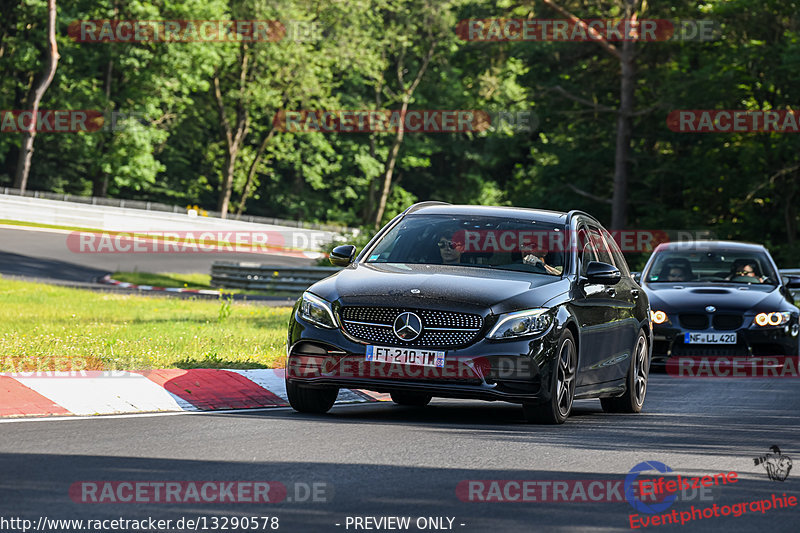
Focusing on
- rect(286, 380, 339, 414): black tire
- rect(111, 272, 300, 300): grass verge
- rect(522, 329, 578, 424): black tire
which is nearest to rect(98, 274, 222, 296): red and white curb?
rect(111, 272, 300, 300): grass verge

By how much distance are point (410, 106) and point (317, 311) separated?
73560mm

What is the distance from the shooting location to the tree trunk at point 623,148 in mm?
45062

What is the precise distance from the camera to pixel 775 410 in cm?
1248

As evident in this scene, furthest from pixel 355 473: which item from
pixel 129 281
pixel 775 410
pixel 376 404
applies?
pixel 129 281

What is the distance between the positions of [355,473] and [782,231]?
40.1 m

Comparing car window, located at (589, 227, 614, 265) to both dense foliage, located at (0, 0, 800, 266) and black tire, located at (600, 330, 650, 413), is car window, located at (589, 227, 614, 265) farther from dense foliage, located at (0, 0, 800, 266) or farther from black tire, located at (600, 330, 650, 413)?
dense foliage, located at (0, 0, 800, 266)

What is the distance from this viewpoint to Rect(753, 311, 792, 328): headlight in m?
16.6

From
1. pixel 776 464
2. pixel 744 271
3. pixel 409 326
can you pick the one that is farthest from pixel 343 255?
pixel 744 271

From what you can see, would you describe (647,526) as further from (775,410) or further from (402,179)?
(402,179)

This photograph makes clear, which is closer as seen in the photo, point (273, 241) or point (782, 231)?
point (782, 231)

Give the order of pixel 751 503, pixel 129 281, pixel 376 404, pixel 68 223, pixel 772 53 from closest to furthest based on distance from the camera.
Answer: pixel 751 503 < pixel 376 404 < pixel 129 281 < pixel 772 53 < pixel 68 223

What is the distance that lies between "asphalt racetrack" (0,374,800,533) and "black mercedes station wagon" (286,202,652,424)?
1.06 ft

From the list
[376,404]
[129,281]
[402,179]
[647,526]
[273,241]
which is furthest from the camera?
[402,179]

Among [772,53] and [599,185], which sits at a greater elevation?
[772,53]
